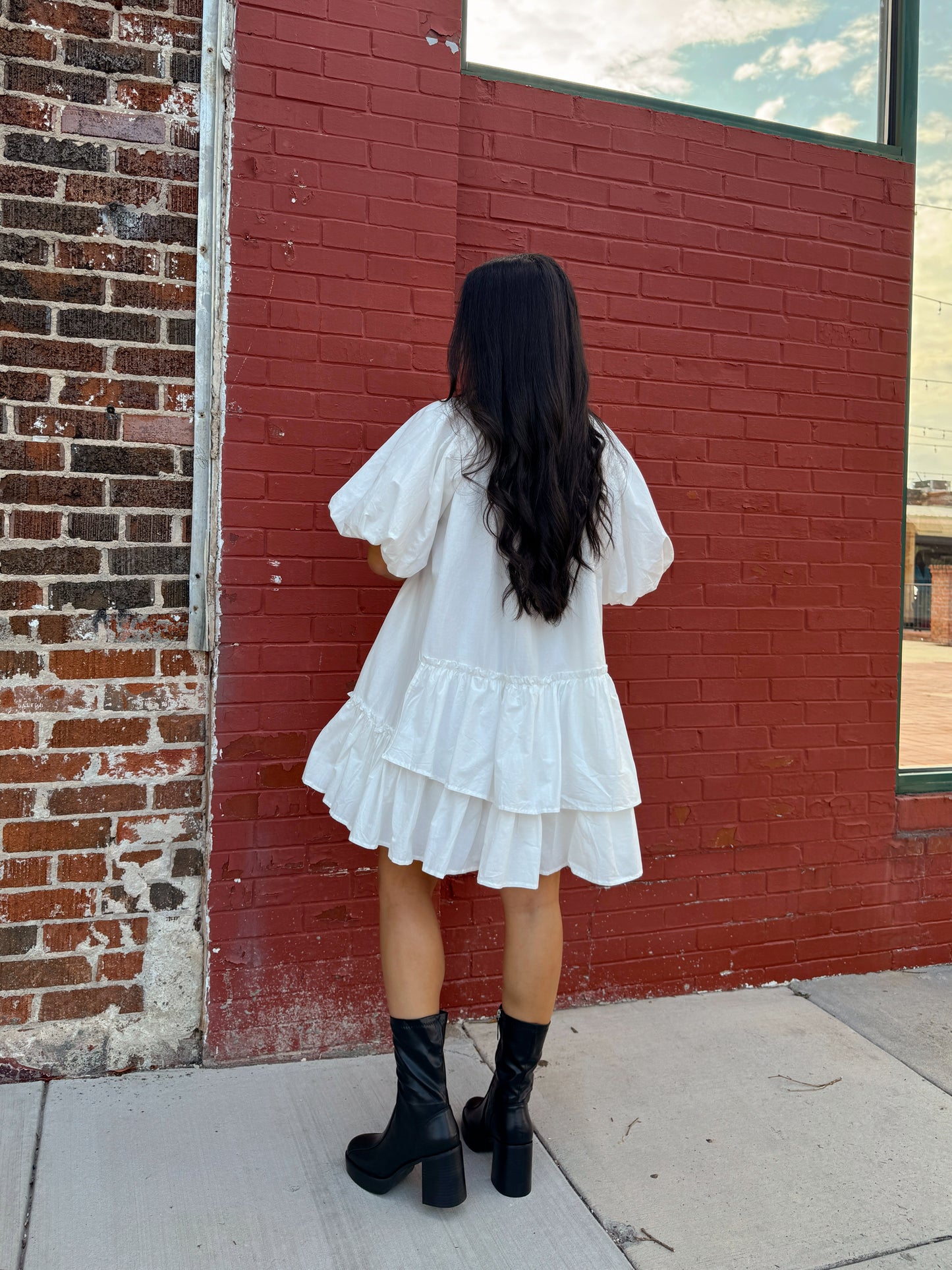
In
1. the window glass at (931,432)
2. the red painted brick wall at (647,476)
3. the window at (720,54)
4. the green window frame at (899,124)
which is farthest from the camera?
the window glass at (931,432)

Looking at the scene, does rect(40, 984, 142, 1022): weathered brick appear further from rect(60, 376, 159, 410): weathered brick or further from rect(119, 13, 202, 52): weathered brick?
rect(119, 13, 202, 52): weathered brick

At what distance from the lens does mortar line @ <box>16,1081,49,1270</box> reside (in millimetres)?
1902

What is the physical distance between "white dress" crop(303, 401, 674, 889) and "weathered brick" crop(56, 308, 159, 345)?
32.4 inches

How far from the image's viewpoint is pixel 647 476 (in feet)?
10.2

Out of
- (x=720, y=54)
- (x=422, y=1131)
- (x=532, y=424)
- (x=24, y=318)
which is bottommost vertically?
(x=422, y=1131)

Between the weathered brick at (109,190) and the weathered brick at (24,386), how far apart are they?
17.8 inches

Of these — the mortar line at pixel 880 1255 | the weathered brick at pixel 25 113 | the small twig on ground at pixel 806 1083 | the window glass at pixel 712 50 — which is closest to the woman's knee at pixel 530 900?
the mortar line at pixel 880 1255

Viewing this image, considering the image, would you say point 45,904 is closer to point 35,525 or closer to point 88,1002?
point 88,1002

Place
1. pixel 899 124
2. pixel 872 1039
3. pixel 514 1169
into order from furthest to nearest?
pixel 899 124
pixel 872 1039
pixel 514 1169

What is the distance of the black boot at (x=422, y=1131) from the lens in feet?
6.80

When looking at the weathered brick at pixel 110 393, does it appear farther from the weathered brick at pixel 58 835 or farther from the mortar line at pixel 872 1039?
the mortar line at pixel 872 1039

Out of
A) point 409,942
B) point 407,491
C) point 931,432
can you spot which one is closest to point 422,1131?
point 409,942

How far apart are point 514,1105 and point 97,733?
1364mm

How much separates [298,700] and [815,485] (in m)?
1.88
